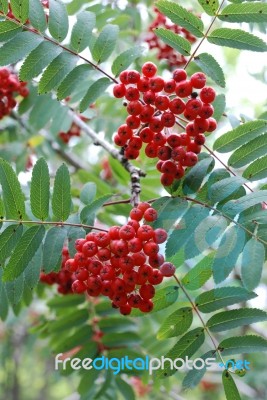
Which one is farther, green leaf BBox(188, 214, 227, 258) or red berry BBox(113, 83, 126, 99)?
red berry BBox(113, 83, 126, 99)

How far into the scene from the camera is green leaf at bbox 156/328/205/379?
78.1 inches

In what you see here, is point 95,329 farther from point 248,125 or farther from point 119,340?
point 248,125

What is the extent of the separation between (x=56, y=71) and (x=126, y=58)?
335mm

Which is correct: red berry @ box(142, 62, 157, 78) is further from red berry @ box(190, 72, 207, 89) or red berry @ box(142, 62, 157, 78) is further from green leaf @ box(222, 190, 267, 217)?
green leaf @ box(222, 190, 267, 217)

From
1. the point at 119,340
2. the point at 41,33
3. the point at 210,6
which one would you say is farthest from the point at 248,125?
the point at 119,340

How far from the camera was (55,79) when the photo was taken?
2186 millimetres

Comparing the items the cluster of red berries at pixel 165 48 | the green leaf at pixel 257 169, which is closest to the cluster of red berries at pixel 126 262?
the green leaf at pixel 257 169

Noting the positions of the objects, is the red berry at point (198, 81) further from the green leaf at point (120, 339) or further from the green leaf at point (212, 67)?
the green leaf at point (120, 339)

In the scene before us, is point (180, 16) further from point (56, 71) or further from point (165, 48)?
point (165, 48)

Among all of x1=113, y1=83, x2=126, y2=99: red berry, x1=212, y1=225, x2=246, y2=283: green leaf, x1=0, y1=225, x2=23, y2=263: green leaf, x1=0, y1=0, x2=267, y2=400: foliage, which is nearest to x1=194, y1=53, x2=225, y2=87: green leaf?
x1=0, y1=0, x2=267, y2=400: foliage

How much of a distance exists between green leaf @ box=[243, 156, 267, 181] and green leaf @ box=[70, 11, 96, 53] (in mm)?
929

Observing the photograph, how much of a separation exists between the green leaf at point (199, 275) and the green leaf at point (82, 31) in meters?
1.11

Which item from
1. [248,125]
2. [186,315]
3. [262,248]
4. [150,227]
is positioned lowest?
[186,315]

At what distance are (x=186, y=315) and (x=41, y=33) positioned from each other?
138cm
